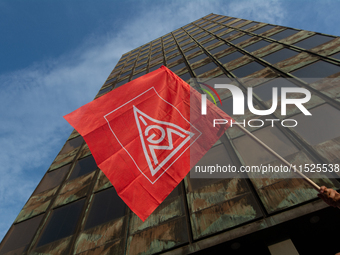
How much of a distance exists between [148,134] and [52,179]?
11589 millimetres

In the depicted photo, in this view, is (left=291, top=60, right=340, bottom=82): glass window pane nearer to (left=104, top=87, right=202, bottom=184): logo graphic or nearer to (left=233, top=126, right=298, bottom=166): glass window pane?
(left=233, top=126, right=298, bottom=166): glass window pane

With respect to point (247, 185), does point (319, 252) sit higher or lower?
lower

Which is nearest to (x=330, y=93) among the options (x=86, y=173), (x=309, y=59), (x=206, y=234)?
(x=309, y=59)

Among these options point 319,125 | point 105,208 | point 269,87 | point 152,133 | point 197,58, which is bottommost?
point 105,208

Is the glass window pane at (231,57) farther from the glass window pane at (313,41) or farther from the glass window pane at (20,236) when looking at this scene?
the glass window pane at (20,236)

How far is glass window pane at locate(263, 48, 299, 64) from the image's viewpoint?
16058mm

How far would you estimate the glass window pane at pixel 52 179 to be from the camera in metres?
15.2

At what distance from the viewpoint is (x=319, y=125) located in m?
9.58

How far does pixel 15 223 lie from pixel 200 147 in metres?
12.3

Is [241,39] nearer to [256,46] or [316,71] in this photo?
[256,46]

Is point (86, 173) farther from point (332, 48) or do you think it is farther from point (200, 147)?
point (332, 48)

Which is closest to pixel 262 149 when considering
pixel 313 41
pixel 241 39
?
pixel 313 41

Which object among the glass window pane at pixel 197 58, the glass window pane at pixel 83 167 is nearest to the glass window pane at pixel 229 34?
the glass window pane at pixel 197 58

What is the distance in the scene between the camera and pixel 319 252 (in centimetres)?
755
